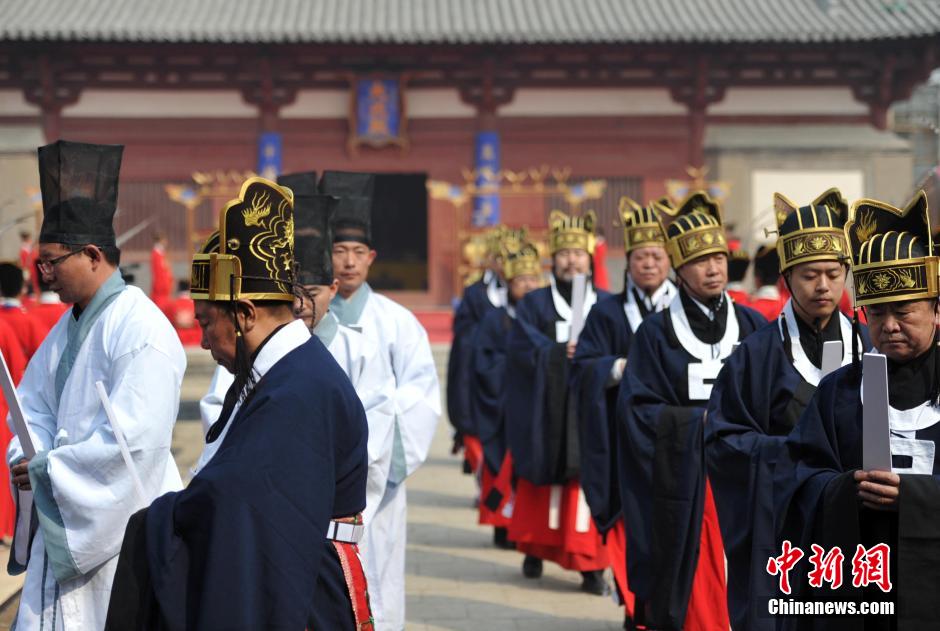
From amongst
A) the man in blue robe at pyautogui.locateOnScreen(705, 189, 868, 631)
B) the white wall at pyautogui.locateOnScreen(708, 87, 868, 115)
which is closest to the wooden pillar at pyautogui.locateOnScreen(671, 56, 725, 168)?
the white wall at pyautogui.locateOnScreen(708, 87, 868, 115)

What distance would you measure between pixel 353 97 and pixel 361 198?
17433 mm

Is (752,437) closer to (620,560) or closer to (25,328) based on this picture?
(620,560)

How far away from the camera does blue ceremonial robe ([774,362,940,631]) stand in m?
3.16

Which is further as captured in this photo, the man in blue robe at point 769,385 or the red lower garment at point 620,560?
the red lower garment at point 620,560

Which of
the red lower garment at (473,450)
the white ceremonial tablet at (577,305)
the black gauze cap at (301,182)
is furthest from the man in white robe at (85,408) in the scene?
the red lower garment at (473,450)

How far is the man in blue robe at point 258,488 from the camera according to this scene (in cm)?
274

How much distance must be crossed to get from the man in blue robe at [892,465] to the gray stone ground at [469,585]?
10.2 ft

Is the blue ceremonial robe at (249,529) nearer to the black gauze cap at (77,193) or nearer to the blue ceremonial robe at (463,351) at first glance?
the black gauze cap at (77,193)

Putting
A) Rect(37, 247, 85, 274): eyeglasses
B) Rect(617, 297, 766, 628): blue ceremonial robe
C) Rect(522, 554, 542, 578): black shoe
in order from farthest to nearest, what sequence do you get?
Rect(522, 554, 542, 578): black shoe < Rect(617, 297, 766, 628): blue ceremonial robe < Rect(37, 247, 85, 274): eyeglasses

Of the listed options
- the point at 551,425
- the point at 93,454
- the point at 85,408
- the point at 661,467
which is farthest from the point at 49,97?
the point at 93,454

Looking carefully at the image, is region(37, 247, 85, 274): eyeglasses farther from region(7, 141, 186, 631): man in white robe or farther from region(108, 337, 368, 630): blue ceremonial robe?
region(108, 337, 368, 630): blue ceremonial robe

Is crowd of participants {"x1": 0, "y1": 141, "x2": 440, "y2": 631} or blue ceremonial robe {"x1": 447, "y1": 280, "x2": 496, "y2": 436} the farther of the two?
blue ceremonial robe {"x1": 447, "y1": 280, "x2": 496, "y2": 436}

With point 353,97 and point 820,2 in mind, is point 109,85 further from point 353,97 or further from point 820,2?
point 820,2

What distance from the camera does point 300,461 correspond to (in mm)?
2793
